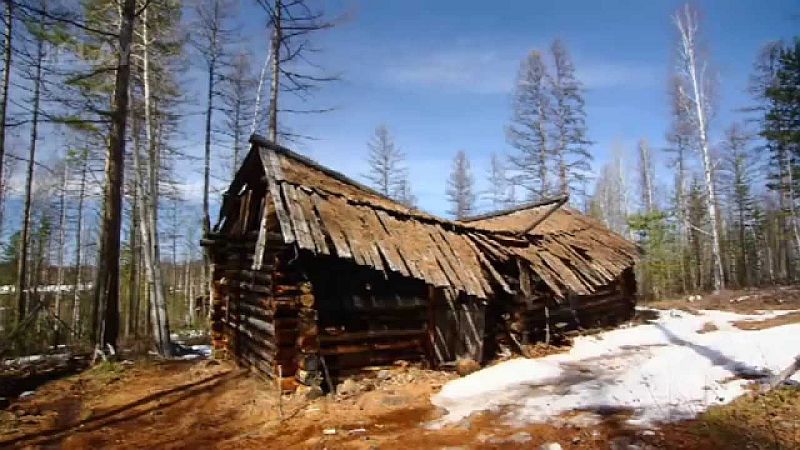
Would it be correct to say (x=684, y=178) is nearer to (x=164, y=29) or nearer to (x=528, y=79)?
(x=528, y=79)

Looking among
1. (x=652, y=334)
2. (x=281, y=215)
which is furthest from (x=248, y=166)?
(x=652, y=334)

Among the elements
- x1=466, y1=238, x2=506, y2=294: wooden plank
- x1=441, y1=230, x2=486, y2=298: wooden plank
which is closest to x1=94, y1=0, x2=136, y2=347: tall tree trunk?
x1=441, y1=230, x2=486, y2=298: wooden plank

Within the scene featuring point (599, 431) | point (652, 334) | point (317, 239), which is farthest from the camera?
point (652, 334)

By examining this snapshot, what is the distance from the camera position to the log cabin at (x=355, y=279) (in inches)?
353

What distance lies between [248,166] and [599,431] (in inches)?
357

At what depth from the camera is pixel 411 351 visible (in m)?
10.3

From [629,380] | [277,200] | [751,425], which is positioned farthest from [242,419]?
[751,425]

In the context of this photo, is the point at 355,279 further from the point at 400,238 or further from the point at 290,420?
the point at 290,420

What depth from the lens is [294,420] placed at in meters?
7.59

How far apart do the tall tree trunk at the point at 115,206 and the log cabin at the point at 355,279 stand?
2358mm

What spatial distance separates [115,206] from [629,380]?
1269 cm

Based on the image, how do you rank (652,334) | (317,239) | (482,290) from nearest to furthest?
(317,239)
(482,290)
(652,334)

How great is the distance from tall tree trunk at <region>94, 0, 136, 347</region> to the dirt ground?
1296 mm

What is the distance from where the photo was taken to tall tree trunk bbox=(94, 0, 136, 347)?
39.9 ft
